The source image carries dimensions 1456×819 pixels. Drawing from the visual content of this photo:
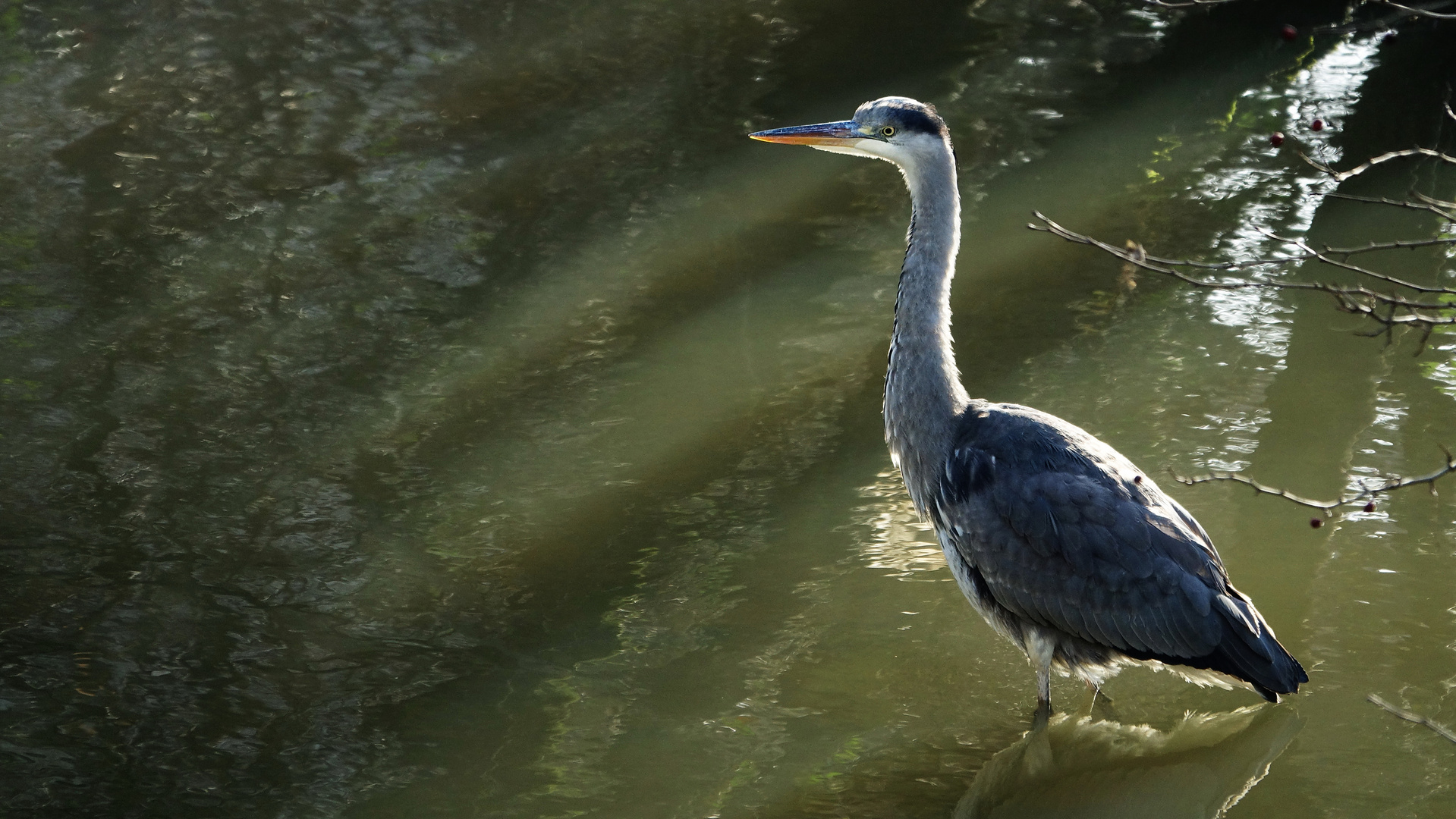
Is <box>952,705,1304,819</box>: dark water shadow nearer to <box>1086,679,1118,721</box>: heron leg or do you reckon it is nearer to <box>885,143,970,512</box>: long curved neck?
<box>1086,679,1118,721</box>: heron leg

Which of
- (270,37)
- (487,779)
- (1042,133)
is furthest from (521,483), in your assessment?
(270,37)

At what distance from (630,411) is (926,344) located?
2.10 m

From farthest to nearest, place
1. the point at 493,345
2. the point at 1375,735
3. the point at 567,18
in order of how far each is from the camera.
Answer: the point at 567,18 < the point at 493,345 < the point at 1375,735

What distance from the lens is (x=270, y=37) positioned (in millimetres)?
12258

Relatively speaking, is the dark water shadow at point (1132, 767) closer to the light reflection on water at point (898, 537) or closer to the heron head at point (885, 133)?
the light reflection on water at point (898, 537)

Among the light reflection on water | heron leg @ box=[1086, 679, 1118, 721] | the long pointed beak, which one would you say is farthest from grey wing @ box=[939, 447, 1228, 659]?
the long pointed beak

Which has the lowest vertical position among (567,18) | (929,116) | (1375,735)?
(1375,735)

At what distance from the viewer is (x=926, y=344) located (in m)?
5.62

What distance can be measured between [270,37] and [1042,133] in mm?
6724

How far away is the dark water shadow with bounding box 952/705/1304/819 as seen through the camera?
15.7 ft

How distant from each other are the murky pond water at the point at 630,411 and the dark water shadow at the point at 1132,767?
2 cm

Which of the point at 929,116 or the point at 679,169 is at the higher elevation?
the point at 929,116

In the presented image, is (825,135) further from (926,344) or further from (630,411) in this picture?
(630,411)

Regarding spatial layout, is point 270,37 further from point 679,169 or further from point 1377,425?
point 1377,425
